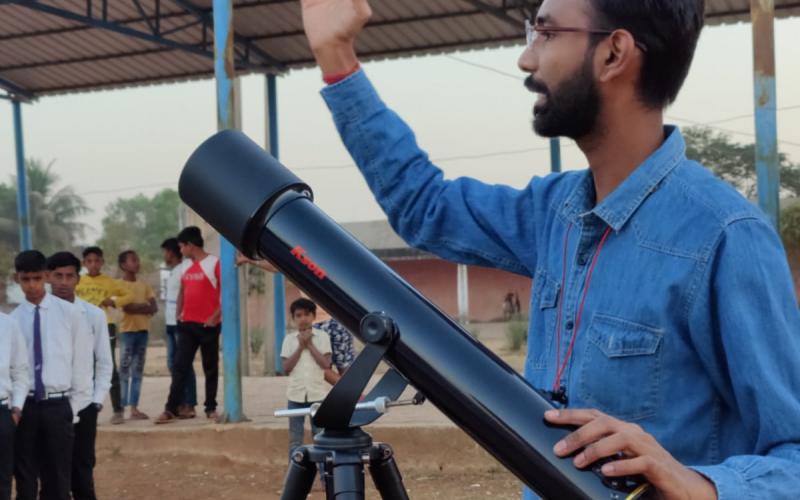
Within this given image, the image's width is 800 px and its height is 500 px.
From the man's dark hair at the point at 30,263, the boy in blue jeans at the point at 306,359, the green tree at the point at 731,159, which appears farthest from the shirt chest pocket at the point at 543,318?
the green tree at the point at 731,159

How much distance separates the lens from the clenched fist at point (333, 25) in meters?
1.68

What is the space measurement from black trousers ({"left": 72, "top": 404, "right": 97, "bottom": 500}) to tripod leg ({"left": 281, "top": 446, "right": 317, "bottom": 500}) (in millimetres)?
5948

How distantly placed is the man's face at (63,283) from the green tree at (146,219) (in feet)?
179

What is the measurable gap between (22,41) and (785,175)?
30.2m

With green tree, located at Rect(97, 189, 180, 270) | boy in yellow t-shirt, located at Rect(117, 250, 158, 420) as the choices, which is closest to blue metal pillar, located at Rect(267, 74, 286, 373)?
boy in yellow t-shirt, located at Rect(117, 250, 158, 420)

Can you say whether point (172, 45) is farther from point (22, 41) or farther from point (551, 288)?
point (551, 288)

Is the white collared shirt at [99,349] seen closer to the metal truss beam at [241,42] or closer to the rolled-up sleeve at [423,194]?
the rolled-up sleeve at [423,194]

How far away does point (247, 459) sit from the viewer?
8.62 metres

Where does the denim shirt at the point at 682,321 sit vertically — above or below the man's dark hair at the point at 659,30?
below

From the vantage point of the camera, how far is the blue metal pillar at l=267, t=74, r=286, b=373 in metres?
13.4

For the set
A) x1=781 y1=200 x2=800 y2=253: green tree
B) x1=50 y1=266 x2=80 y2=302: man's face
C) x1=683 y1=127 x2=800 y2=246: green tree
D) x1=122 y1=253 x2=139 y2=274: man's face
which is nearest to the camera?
x1=50 y1=266 x2=80 y2=302: man's face

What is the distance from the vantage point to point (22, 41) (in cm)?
1369

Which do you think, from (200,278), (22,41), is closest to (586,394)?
(200,278)

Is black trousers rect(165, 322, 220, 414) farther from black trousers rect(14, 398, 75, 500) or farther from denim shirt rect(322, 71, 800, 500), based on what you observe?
denim shirt rect(322, 71, 800, 500)
